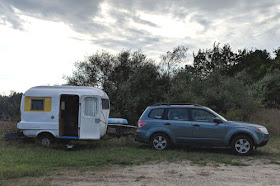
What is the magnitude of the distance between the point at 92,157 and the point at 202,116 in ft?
13.7

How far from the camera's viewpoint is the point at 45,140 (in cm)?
1131

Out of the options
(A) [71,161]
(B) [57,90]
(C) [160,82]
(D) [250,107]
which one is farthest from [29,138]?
(D) [250,107]

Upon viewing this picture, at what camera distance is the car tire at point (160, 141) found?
1045 centimetres

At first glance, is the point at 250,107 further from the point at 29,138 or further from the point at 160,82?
the point at 29,138

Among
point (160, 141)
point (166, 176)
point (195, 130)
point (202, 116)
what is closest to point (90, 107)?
point (160, 141)

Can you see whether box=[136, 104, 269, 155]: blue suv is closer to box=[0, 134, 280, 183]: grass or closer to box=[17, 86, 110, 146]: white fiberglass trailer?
box=[0, 134, 280, 183]: grass

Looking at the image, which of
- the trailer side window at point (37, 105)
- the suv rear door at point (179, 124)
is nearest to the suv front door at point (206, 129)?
the suv rear door at point (179, 124)

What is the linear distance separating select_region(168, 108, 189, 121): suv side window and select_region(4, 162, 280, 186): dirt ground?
265 cm

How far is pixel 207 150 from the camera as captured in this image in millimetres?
10695

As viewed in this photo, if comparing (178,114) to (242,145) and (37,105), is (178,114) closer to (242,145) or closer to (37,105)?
(242,145)

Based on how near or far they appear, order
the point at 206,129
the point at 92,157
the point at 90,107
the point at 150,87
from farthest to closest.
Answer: the point at 150,87 → the point at 90,107 → the point at 206,129 → the point at 92,157

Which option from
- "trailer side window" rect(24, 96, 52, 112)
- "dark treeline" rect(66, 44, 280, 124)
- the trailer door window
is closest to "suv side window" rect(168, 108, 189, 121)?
the trailer door window

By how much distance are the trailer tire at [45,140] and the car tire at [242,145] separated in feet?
22.8

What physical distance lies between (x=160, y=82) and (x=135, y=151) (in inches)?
424
